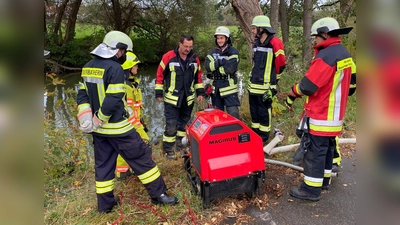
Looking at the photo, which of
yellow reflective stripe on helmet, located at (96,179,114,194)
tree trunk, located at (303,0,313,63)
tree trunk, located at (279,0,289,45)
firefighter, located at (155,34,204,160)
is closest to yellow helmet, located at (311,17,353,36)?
firefighter, located at (155,34,204,160)

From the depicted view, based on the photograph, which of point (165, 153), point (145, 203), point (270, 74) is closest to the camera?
point (145, 203)

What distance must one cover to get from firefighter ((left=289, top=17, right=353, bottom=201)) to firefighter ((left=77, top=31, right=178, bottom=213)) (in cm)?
154

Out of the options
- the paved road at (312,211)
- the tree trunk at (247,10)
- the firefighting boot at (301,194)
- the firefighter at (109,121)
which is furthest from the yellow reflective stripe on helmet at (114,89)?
the tree trunk at (247,10)

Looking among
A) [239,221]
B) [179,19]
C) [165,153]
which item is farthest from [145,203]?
[179,19]

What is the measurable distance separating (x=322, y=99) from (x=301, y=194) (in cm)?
107

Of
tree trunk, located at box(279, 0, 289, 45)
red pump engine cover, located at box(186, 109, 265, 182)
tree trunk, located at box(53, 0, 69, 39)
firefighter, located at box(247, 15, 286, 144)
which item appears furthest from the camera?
tree trunk, located at box(53, 0, 69, 39)

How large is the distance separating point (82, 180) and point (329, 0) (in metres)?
12.2

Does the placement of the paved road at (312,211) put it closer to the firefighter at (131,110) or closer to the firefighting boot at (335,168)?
the firefighting boot at (335,168)

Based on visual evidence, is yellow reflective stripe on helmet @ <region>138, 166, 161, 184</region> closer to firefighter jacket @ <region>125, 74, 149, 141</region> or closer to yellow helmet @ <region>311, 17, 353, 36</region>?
firefighter jacket @ <region>125, 74, 149, 141</region>

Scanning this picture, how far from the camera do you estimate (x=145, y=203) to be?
3.34 metres

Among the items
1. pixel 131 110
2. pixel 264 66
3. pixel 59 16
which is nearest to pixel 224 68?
pixel 264 66

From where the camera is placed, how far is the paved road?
115 inches

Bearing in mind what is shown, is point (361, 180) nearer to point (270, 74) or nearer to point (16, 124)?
point (16, 124)

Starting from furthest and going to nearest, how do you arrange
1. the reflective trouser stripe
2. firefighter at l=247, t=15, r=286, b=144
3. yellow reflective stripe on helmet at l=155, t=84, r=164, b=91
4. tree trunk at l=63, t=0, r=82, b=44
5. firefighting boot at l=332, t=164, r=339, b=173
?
tree trunk at l=63, t=0, r=82, b=44 < yellow reflective stripe on helmet at l=155, t=84, r=164, b=91 < firefighter at l=247, t=15, r=286, b=144 < firefighting boot at l=332, t=164, r=339, b=173 < the reflective trouser stripe
